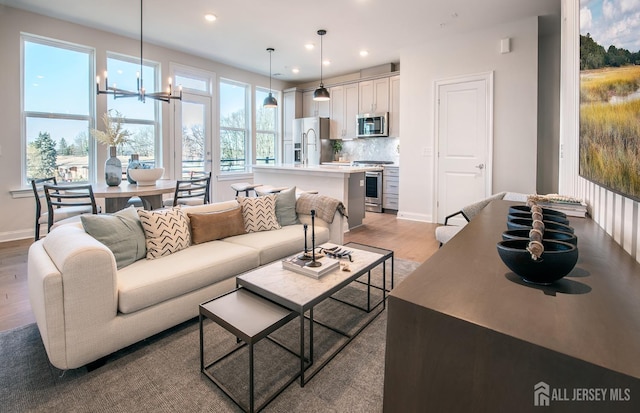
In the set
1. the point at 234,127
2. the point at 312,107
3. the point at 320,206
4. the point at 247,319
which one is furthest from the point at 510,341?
the point at 312,107

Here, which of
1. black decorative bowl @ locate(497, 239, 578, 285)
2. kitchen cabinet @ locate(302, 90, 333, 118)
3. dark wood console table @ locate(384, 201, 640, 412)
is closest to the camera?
dark wood console table @ locate(384, 201, 640, 412)

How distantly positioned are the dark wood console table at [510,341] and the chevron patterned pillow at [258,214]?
2.38 meters

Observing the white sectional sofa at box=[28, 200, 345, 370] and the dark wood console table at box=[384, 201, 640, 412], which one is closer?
the dark wood console table at box=[384, 201, 640, 412]

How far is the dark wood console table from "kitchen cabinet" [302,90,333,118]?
7.29m

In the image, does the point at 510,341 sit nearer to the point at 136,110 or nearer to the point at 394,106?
the point at 136,110

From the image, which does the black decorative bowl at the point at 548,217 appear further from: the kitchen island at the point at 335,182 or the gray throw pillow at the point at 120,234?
the kitchen island at the point at 335,182

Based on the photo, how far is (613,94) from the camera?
1.18m

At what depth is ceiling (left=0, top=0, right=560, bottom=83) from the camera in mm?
4148

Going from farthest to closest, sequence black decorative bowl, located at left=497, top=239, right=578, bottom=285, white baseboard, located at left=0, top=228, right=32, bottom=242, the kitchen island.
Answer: the kitchen island < white baseboard, located at left=0, top=228, right=32, bottom=242 < black decorative bowl, located at left=497, top=239, right=578, bottom=285

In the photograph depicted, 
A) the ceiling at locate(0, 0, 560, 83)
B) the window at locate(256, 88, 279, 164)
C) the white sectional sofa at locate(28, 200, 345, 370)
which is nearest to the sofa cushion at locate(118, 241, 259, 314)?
the white sectional sofa at locate(28, 200, 345, 370)

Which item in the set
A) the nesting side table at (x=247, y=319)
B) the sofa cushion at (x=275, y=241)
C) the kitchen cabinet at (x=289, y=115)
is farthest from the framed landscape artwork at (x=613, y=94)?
the kitchen cabinet at (x=289, y=115)

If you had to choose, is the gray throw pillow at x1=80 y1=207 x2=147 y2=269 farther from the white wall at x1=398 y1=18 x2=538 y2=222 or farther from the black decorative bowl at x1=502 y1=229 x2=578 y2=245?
the white wall at x1=398 y1=18 x2=538 y2=222

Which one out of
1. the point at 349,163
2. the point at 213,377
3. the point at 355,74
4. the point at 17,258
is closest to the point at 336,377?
the point at 213,377

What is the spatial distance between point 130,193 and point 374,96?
5.18 meters
